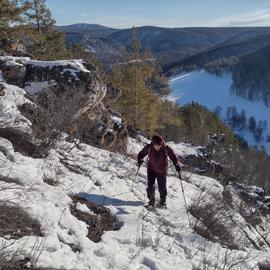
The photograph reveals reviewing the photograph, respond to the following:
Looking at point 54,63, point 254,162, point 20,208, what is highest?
point 54,63

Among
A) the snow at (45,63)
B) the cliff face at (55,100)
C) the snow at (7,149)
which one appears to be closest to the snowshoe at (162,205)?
the cliff face at (55,100)

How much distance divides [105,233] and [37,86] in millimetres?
8259

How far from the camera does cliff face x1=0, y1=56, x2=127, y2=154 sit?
32.0 feet

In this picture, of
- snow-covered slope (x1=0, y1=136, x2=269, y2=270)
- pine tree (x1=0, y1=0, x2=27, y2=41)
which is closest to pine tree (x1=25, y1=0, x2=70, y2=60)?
pine tree (x1=0, y1=0, x2=27, y2=41)

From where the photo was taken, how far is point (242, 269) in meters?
6.31

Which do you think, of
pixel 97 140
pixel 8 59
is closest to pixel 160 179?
pixel 97 140

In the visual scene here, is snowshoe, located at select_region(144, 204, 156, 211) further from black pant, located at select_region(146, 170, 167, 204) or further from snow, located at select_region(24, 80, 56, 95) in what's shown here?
snow, located at select_region(24, 80, 56, 95)

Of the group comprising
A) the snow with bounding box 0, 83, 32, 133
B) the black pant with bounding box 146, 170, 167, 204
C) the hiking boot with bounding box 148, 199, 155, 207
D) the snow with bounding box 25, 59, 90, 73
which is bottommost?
the hiking boot with bounding box 148, 199, 155, 207

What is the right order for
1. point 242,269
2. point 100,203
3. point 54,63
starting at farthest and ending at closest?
point 54,63, point 100,203, point 242,269

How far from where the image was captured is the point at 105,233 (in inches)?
255

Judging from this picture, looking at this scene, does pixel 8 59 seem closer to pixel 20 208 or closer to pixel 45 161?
pixel 45 161

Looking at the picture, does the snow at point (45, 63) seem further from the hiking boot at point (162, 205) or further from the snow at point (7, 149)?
the hiking boot at point (162, 205)

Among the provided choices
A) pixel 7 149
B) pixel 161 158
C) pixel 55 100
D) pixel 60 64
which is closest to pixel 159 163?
pixel 161 158

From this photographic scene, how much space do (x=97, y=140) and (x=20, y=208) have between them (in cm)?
1009
